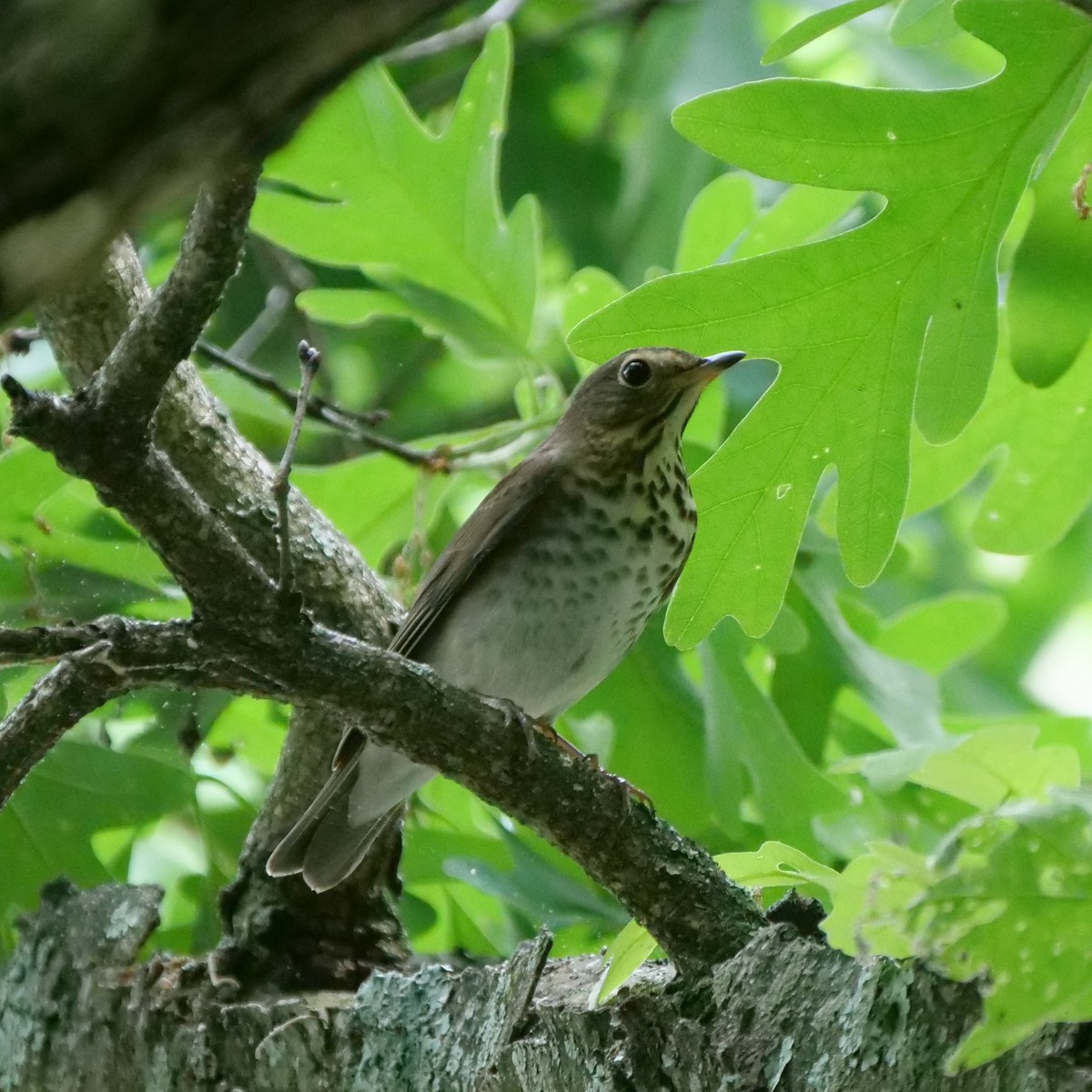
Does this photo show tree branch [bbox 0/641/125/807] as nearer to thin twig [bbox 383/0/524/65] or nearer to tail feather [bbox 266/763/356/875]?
tail feather [bbox 266/763/356/875]

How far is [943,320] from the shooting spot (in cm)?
231

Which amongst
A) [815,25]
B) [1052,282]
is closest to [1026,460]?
[1052,282]

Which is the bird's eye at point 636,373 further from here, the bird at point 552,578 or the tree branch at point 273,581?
the tree branch at point 273,581

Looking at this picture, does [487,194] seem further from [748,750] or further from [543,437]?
[748,750]

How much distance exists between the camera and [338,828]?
9.02 ft

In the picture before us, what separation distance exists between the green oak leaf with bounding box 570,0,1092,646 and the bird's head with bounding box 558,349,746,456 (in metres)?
0.74

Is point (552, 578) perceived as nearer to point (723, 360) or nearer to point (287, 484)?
point (723, 360)

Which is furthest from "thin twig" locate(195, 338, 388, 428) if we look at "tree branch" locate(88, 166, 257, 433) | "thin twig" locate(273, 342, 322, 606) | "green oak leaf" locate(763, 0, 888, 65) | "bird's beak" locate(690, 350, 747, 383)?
"tree branch" locate(88, 166, 257, 433)

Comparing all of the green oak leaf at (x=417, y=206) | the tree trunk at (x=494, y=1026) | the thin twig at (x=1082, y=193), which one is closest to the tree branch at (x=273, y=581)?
the tree trunk at (x=494, y=1026)

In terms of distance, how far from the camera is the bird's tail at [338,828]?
275 cm

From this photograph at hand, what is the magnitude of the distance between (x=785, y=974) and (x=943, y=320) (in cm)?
107

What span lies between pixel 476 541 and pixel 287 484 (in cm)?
142

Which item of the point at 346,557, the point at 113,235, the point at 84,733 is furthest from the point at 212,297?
the point at 84,733

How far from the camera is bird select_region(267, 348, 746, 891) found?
3.02m
